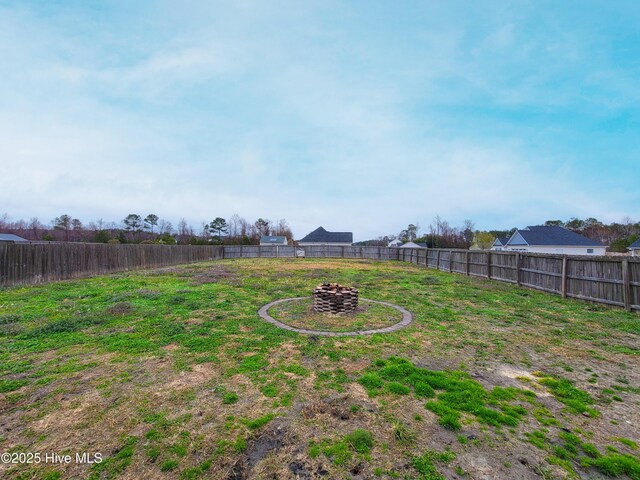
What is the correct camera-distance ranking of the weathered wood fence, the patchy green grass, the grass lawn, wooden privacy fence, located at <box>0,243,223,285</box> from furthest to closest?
wooden privacy fence, located at <box>0,243,223,285</box>
the weathered wood fence
the patchy green grass
the grass lawn

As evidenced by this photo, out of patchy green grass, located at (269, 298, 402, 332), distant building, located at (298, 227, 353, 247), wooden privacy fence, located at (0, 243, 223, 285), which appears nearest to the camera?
patchy green grass, located at (269, 298, 402, 332)

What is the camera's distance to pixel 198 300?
25.8ft

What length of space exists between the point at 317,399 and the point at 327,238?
163 ft

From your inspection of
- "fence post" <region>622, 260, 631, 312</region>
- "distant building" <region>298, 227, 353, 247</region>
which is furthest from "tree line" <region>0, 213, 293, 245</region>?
"fence post" <region>622, 260, 631, 312</region>

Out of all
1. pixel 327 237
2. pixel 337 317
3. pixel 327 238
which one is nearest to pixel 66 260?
pixel 337 317

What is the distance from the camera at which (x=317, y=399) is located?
2875 millimetres

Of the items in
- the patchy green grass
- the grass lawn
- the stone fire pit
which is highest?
the stone fire pit

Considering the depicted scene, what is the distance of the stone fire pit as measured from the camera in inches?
257

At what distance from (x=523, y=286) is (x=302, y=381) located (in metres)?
11.2

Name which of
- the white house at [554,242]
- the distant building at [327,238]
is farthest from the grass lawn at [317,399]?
the distant building at [327,238]

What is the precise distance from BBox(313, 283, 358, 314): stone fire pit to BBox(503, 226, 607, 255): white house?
1228 inches

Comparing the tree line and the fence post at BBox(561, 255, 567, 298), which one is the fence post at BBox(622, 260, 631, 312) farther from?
the tree line

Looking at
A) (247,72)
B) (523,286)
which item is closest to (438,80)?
(247,72)

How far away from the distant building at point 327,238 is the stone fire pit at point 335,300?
146 ft
